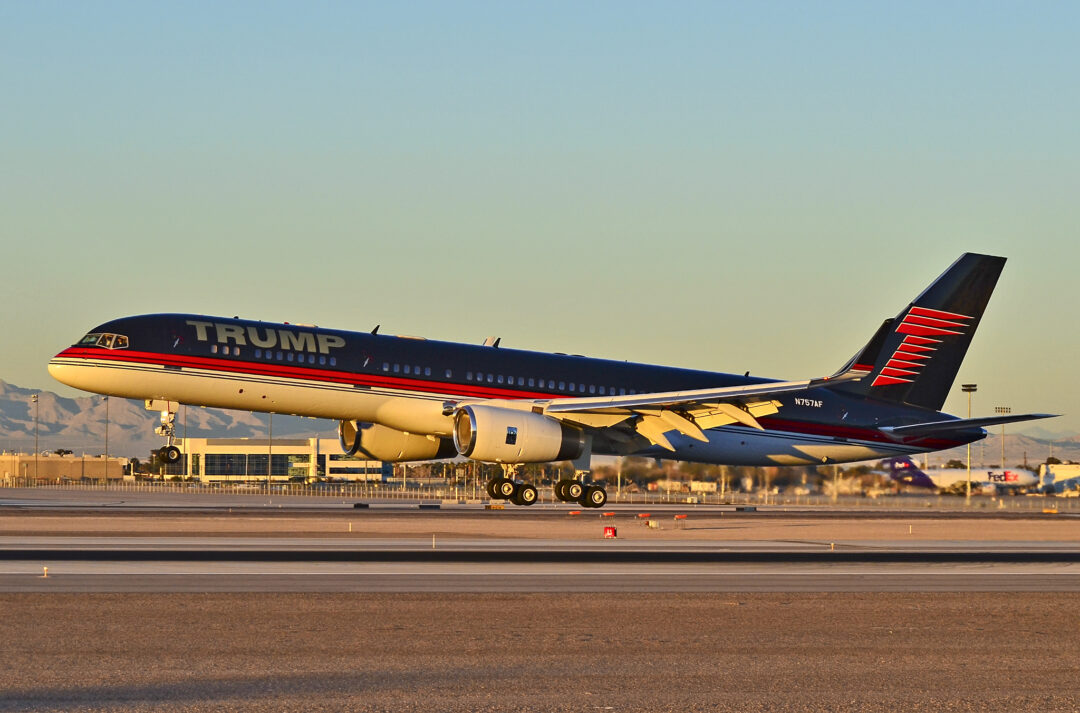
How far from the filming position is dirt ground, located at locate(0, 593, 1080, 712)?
13.6m

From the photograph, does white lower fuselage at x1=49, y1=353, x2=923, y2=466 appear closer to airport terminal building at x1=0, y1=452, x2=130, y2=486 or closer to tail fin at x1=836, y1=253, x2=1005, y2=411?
tail fin at x1=836, y1=253, x2=1005, y2=411

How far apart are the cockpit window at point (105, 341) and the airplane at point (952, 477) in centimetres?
3763

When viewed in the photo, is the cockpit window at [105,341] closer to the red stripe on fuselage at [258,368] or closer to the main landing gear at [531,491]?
the red stripe on fuselage at [258,368]

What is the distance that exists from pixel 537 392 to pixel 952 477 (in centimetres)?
4805

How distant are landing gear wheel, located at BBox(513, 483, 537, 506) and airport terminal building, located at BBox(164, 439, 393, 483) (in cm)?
13322

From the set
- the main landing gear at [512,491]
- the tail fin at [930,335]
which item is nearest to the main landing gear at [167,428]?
the main landing gear at [512,491]

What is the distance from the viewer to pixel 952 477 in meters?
92.1

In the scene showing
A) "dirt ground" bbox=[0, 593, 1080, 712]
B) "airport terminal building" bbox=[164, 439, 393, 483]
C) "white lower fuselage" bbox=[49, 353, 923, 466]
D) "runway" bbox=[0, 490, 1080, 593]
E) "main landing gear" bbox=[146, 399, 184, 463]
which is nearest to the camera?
"dirt ground" bbox=[0, 593, 1080, 712]

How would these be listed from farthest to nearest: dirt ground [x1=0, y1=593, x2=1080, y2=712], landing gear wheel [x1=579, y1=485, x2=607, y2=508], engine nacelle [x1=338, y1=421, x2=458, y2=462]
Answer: engine nacelle [x1=338, y1=421, x2=458, y2=462] < landing gear wheel [x1=579, y1=485, x2=607, y2=508] < dirt ground [x1=0, y1=593, x2=1080, y2=712]

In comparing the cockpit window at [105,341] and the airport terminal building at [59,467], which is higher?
the cockpit window at [105,341]

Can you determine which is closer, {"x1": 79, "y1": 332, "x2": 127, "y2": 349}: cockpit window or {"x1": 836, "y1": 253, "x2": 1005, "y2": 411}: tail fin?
{"x1": 79, "y1": 332, "x2": 127, "y2": 349}: cockpit window

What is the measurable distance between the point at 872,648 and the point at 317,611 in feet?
26.8

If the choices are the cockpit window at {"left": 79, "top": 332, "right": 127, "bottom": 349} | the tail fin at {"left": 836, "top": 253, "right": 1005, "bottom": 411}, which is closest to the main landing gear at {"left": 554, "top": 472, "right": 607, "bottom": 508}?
the tail fin at {"left": 836, "top": 253, "right": 1005, "bottom": 411}

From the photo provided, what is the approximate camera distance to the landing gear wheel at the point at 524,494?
172 ft
